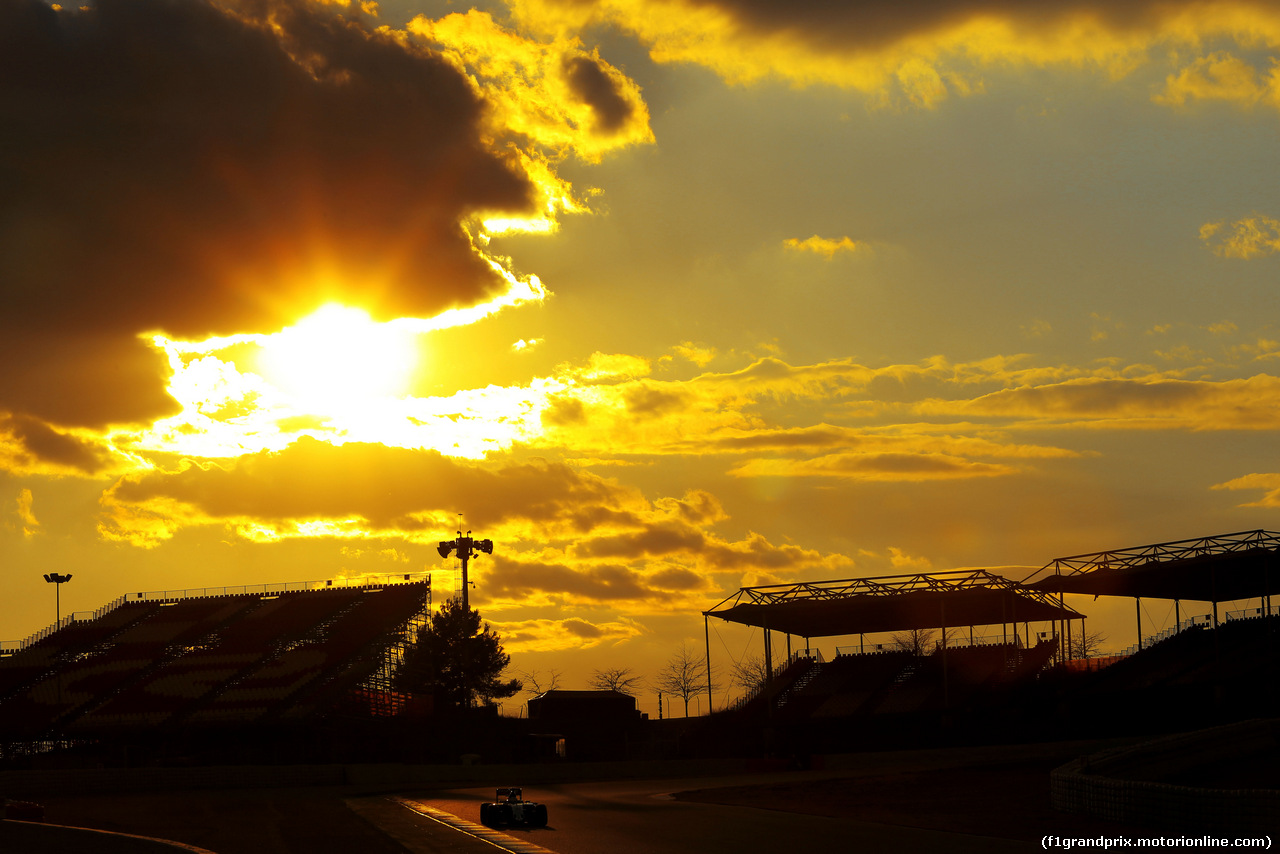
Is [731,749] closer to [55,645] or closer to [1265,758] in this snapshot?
[1265,758]

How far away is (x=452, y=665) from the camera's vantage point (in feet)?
303

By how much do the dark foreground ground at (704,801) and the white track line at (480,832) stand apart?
0.44m

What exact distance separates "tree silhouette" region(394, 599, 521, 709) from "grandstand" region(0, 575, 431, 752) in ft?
26.9

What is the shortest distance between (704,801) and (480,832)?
1302cm

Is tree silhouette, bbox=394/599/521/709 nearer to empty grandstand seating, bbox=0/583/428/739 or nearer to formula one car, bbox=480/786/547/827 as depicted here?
empty grandstand seating, bbox=0/583/428/739

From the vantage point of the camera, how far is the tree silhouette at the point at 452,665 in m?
90.0

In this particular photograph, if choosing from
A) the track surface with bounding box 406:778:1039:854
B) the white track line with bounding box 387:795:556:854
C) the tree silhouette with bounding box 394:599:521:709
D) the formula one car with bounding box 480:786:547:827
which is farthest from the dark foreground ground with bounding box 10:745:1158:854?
the tree silhouette with bounding box 394:599:521:709

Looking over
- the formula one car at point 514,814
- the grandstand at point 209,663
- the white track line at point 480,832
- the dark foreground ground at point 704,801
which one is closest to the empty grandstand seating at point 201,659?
the grandstand at point 209,663

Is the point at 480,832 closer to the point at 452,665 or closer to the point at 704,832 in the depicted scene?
the point at 704,832

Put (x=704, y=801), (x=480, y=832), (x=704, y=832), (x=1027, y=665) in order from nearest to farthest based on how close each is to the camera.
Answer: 1. (x=480, y=832)
2. (x=704, y=832)
3. (x=704, y=801)
4. (x=1027, y=665)

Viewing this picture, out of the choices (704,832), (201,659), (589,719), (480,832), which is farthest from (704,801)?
(201,659)

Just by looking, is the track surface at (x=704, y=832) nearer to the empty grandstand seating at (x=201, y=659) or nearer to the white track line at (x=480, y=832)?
the white track line at (x=480, y=832)

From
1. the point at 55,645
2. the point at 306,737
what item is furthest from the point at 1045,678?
the point at 55,645

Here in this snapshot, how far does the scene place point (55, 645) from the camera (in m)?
85.2
